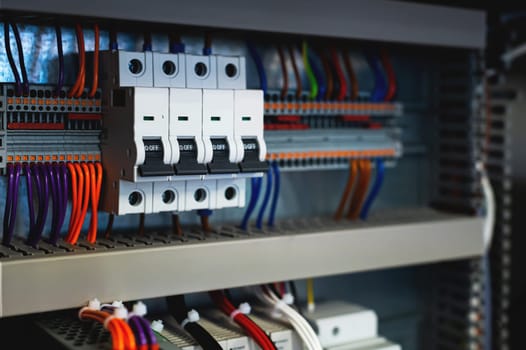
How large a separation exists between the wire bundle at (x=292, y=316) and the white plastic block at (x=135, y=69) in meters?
0.55

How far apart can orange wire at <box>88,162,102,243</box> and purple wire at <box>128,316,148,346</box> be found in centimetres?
30

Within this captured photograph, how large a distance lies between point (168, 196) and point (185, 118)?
169 mm

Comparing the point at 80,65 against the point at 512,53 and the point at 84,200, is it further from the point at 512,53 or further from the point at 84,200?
the point at 512,53

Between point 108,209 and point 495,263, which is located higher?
point 108,209

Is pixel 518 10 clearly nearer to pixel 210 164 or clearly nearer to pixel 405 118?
pixel 405 118

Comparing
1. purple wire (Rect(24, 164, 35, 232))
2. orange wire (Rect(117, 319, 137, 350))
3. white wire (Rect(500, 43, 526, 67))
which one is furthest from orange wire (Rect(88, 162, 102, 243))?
white wire (Rect(500, 43, 526, 67))

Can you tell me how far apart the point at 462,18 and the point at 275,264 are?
81cm

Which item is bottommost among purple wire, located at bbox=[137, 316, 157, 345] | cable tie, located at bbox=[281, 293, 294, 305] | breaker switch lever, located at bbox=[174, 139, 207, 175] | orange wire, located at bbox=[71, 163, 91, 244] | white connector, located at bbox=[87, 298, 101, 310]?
cable tie, located at bbox=[281, 293, 294, 305]

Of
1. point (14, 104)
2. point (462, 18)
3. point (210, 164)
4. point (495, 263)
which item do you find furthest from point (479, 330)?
point (14, 104)

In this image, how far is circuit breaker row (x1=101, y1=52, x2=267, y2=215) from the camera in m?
1.43

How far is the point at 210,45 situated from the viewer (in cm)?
173

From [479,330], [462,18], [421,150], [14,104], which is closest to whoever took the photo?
[14,104]

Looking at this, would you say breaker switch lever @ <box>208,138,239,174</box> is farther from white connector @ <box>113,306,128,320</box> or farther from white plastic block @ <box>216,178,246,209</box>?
white connector @ <box>113,306,128,320</box>

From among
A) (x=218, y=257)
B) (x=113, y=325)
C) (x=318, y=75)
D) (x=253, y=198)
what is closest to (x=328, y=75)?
(x=318, y=75)
